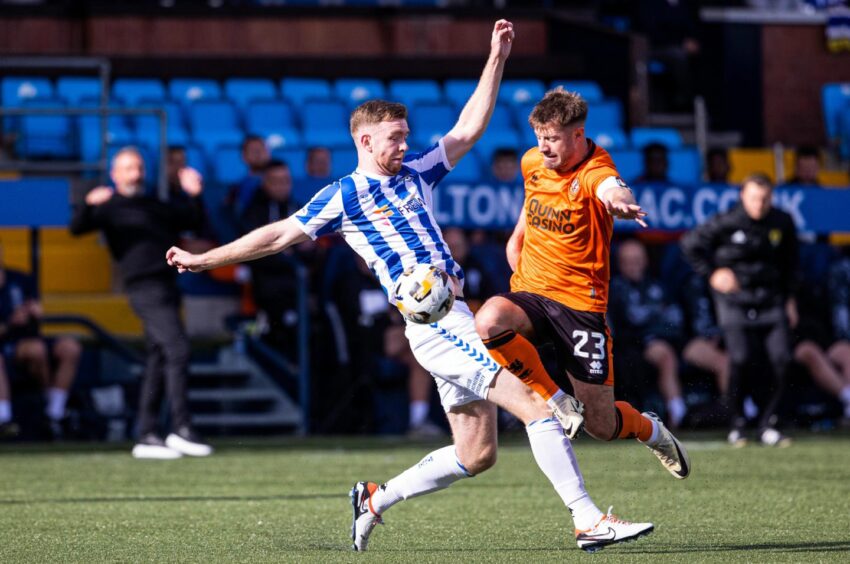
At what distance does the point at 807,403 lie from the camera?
14172 mm

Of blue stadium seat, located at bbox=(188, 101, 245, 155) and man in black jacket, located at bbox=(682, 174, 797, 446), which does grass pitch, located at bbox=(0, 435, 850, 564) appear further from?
blue stadium seat, located at bbox=(188, 101, 245, 155)

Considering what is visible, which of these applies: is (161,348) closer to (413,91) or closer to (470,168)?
(470,168)

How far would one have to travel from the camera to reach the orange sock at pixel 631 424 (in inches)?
260

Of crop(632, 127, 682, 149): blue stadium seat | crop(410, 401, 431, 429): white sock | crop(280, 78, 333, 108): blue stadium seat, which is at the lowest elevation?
crop(410, 401, 431, 429): white sock

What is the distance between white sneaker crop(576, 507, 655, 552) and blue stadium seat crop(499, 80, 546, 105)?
1252 centimetres

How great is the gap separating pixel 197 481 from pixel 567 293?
138 inches

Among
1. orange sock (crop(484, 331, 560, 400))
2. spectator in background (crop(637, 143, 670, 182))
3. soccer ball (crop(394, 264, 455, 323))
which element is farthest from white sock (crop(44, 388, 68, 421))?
soccer ball (crop(394, 264, 455, 323))

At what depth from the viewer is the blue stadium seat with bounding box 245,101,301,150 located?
55.3ft

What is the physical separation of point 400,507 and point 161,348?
3.79 metres

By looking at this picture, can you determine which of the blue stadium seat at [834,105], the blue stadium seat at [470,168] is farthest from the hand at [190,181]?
the blue stadium seat at [834,105]

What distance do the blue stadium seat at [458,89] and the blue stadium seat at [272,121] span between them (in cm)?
191

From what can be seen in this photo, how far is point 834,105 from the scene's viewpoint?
18500 millimetres

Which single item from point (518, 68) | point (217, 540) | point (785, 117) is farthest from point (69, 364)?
point (785, 117)

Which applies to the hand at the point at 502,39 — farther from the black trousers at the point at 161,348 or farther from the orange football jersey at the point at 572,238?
the black trousers at the point at 161,348
